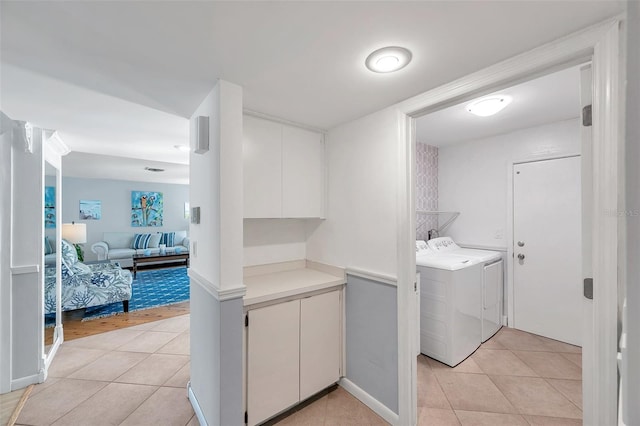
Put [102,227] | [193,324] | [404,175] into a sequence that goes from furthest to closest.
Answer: [102,227], [193,324], [404,175]

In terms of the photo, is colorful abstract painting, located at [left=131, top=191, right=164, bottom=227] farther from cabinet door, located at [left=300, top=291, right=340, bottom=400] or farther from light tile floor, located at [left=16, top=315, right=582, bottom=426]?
cabinet door, located at [left=300, top=291, right=340, bottom=400]

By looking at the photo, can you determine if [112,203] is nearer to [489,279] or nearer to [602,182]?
[489,279]

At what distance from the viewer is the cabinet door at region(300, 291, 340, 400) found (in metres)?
1.93

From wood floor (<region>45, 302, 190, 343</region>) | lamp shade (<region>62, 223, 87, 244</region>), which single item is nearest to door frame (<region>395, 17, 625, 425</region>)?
wood floor (<region>45, 302, 190, 343</region>)

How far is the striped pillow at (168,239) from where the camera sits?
7.13 metres

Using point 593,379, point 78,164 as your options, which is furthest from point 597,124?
point 78,164

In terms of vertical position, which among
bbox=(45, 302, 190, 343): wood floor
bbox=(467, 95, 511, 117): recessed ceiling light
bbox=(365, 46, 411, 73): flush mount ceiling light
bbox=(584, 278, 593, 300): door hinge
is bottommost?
bbox=(45, 302, 190, 343): wood floor

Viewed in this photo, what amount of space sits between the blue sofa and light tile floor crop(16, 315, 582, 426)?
0.67 meters

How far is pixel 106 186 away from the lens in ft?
22.1

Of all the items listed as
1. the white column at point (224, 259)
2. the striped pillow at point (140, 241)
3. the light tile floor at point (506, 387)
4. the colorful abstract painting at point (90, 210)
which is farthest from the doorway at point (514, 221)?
the colorful abstract painting at point (90, 210)

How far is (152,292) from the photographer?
4773 mm

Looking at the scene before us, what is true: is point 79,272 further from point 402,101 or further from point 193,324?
point 402,101

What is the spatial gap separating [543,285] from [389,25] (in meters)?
3.22

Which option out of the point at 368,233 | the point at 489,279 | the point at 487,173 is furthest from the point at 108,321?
the point at 487,173
